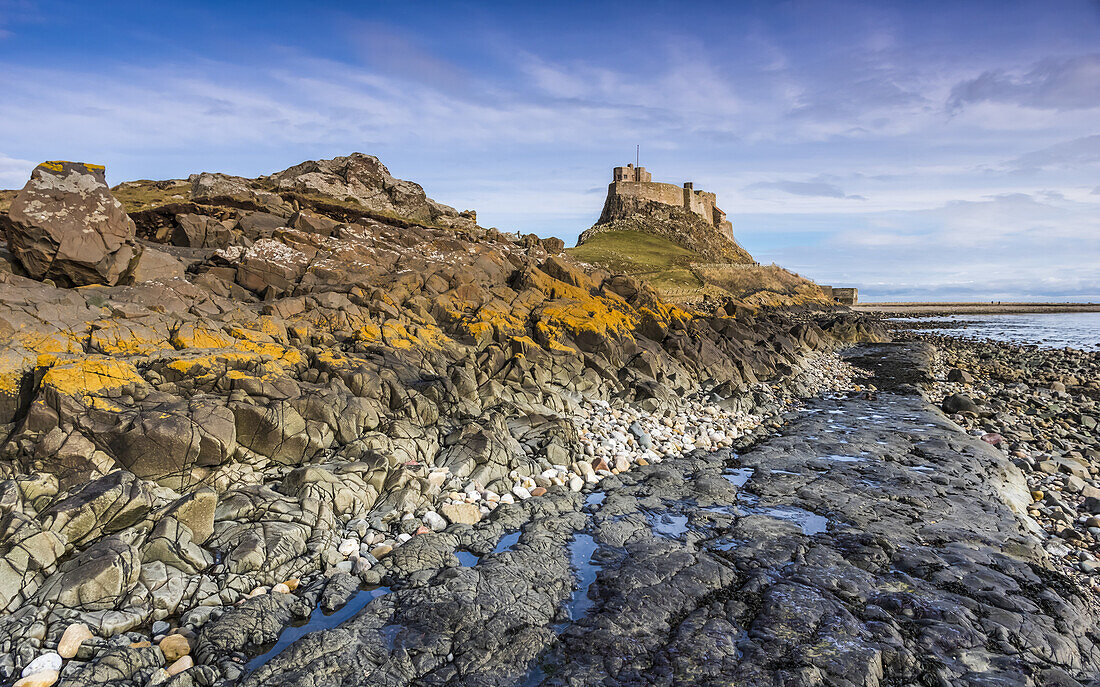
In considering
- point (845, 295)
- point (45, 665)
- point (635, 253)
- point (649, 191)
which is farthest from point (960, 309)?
point (45, 665)

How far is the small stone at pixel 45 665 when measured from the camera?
6.20m

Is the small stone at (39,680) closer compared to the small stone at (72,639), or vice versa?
the small stone at (39,680)

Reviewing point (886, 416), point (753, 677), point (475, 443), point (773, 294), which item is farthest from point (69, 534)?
point (773, 294)

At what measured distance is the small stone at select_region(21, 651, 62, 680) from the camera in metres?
6.20

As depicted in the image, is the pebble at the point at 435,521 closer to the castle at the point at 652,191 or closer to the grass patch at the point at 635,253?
the grass patch at the point at 635,253

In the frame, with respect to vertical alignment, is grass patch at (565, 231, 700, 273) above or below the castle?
below

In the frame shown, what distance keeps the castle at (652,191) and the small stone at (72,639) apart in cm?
11754

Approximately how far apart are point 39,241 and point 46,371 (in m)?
7.78

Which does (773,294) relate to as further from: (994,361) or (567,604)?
(567,604)

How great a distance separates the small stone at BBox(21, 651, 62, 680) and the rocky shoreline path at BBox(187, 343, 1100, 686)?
1.53 metres

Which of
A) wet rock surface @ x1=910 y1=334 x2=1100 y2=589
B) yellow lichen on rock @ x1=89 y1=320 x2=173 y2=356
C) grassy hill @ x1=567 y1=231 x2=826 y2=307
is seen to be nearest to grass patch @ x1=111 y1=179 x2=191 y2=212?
yellow lichen on rock @ x1=89 y1=320 x2=173 y2=356

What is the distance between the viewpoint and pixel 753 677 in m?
6.36

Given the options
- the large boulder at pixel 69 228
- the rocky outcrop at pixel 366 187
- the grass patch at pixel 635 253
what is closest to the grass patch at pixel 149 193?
the rocky outcrop at pixel 366 187

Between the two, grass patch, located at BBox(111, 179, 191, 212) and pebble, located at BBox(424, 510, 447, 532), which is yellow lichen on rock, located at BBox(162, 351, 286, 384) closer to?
pebble, located at BBox(424, 510, 447, 532)
